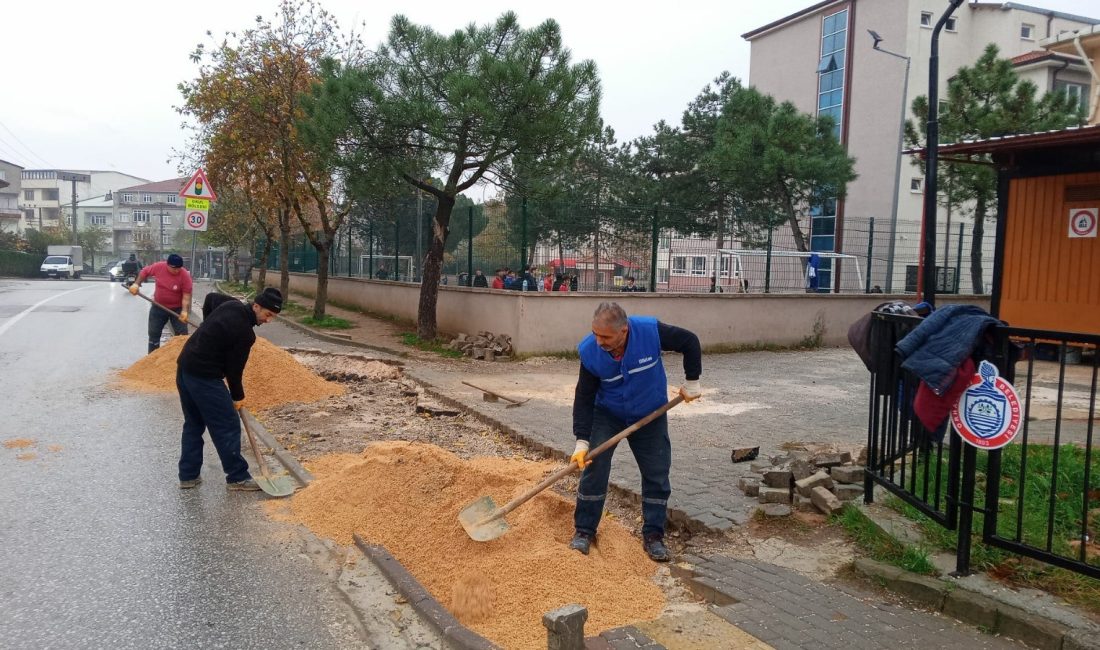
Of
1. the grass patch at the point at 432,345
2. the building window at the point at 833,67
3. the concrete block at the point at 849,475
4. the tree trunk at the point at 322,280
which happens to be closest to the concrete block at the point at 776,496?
the concrete block at the point at 849,475

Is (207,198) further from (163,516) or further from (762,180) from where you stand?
(762,180)

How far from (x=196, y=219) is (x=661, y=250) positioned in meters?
10.2

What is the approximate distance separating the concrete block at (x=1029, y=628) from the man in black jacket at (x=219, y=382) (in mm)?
5020

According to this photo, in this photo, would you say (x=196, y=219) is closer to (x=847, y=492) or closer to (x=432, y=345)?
(x=432, y=345)

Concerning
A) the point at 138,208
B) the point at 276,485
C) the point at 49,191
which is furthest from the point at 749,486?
the point at 49,191

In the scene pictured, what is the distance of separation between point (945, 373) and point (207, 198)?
1594cm

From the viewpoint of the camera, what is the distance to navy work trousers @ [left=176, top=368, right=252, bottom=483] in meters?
5.83

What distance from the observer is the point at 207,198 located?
16.3m

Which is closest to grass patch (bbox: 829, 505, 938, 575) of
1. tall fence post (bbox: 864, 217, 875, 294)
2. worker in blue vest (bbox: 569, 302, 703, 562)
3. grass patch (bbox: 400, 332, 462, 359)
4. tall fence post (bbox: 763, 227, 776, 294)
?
worker in blue vest (bbox: 569, 302, 703, 562)

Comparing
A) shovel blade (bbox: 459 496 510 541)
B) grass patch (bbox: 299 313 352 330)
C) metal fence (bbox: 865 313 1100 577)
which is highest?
metal fence (bbox: 865 313 1100 577)

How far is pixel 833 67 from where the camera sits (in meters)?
35.1

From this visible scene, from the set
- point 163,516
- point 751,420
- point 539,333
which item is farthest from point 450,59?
point 163,516

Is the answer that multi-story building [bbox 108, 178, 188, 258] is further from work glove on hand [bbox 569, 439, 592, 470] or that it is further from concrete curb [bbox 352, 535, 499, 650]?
work glove on hand [bbox 569, 439, 592, 470]

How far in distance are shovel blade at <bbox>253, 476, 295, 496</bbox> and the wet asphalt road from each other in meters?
0.12
